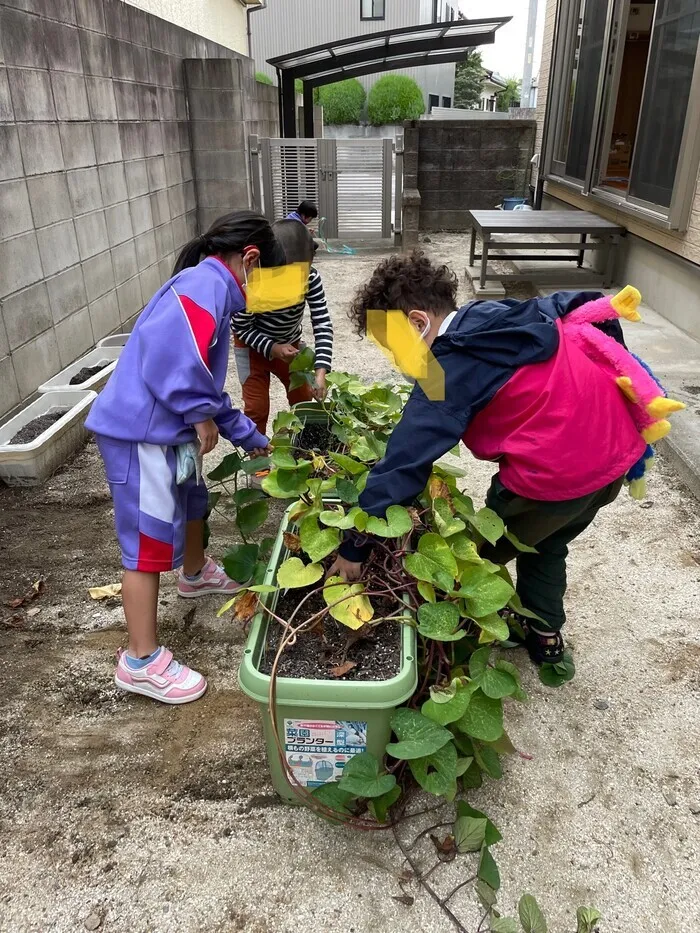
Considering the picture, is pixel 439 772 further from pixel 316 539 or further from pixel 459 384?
pixel 459 384

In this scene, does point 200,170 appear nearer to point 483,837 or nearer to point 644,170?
point 644,170

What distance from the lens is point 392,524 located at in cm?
142

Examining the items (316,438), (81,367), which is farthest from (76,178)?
(316,438)

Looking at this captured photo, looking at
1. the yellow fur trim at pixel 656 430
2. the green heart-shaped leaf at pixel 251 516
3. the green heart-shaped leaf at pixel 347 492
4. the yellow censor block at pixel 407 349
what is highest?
the yellow censor block at pixel 407 349

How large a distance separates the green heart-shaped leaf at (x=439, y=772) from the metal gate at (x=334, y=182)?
7447 millimetres

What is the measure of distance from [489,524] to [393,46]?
8707 millimetres

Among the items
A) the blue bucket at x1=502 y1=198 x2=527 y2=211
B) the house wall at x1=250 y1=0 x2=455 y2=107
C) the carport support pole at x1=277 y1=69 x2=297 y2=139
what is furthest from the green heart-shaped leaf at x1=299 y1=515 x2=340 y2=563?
the house wall at x1=250 y1=0 x2=455 y2=107

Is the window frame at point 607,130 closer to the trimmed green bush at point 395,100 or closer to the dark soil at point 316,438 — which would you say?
the dark soil at point 316,438

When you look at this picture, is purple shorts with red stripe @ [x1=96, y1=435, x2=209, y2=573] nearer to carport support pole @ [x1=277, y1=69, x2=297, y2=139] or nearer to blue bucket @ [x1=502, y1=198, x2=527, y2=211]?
blue bucket @ [x1=502, y1=198, x2=527, y2=211]

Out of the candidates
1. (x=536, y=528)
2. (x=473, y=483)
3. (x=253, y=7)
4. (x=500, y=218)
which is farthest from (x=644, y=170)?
(x=253, y=7)

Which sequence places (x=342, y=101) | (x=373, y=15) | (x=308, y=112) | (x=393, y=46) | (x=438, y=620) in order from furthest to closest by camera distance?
1. (x=373, y=15)
2. (x=342, y=101)
3. (x=308, y=112)
4. (x=393, y=46)
5. (x=438, y=620)

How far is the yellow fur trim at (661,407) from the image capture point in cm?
143

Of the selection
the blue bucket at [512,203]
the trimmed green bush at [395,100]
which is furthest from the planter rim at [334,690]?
the trimmed green bush at [395,100]

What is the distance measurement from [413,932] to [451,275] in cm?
135
